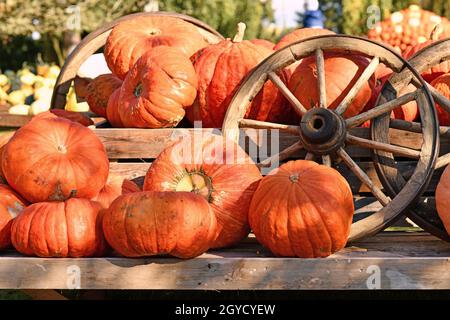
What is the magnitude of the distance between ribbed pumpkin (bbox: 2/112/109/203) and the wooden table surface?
0.32 metres

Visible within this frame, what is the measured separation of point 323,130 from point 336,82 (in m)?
0.32

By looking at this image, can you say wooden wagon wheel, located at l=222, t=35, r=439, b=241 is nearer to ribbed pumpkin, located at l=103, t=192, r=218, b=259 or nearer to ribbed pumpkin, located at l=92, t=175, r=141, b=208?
ribbed pumpkin, located at l=92, t=175, r=141, b=208

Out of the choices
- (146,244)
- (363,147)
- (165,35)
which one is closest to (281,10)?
(165,35)

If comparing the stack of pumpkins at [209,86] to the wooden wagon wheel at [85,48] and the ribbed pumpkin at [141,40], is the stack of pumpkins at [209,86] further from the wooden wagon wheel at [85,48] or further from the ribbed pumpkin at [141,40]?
the wooden wagon wheel at [85,48]

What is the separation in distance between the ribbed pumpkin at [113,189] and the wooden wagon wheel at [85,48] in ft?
3.47

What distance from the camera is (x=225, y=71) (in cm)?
316

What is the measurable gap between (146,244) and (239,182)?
506 millimetres

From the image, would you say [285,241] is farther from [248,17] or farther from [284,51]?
[248,17]

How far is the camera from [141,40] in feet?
11.5

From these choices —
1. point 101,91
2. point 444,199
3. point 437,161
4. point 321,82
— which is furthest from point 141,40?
point 444,199

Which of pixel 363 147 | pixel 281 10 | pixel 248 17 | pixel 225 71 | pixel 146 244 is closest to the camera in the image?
pixel 146 244

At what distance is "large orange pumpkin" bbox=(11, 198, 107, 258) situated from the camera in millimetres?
2486

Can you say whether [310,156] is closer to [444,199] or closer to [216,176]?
[216,176]

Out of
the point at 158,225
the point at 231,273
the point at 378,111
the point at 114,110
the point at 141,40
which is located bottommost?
the point at 231,273
